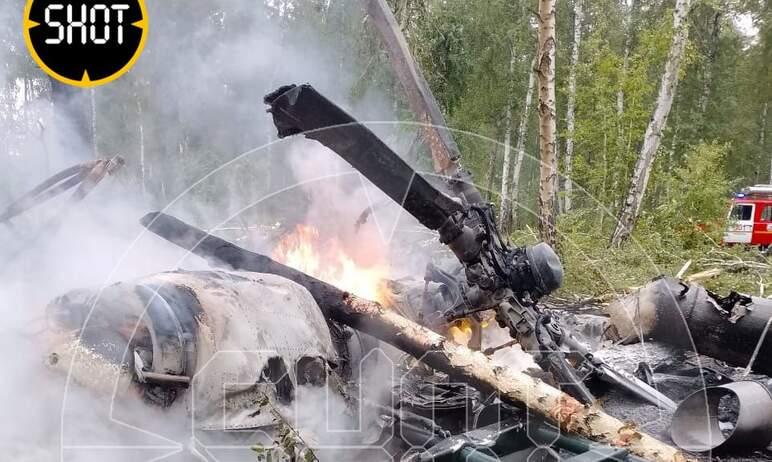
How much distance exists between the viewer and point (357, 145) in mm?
3812

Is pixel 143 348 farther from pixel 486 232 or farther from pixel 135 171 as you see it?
pixel 135 171

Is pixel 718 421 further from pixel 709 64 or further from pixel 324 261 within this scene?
pixel 709 64

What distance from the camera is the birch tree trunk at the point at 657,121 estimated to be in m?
12.4

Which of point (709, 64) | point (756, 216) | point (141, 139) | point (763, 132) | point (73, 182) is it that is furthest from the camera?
point (763, 132)

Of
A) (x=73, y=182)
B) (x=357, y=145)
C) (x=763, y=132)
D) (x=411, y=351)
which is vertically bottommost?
(x=411, y=351)

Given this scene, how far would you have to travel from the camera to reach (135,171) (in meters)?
17.9

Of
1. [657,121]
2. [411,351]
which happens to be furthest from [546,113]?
[411,351]

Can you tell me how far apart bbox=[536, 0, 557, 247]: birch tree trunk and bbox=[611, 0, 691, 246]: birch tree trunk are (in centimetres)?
437

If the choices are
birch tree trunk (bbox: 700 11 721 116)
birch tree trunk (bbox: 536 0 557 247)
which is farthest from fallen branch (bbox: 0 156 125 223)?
birch tree trunk (bbox: 700 11 721 116)

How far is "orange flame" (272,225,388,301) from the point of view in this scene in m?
6.63

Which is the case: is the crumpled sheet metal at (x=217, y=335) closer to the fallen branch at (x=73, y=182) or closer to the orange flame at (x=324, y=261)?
the fallen branch at (x=73, y=182)

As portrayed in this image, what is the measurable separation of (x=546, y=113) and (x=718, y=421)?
5.90 metres

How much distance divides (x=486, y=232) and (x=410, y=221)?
10.6 feet

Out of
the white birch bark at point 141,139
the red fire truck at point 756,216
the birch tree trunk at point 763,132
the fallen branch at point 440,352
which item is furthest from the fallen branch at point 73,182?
the birch tree trunk at point 763,132
